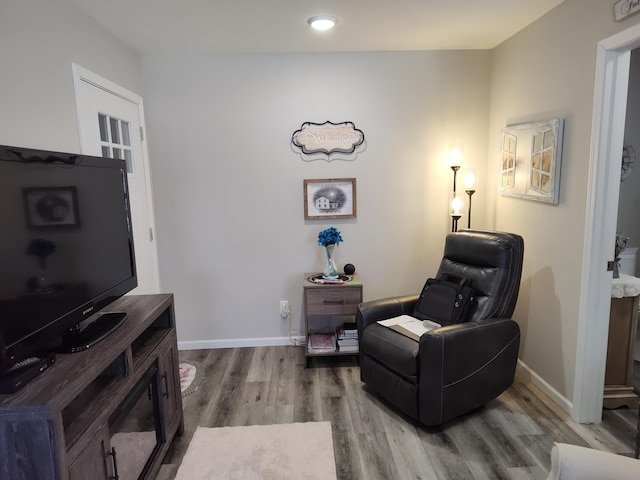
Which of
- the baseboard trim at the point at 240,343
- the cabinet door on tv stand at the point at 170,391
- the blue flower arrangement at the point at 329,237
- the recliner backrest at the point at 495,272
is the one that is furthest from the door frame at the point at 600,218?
the cabinet door on tv stand at the point at 170,391

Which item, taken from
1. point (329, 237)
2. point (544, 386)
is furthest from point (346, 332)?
point (544, 386)

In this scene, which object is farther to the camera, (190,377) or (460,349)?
(190,377)

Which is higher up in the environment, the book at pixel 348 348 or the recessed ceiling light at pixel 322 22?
the recessed ceiling light at pixel 322 22

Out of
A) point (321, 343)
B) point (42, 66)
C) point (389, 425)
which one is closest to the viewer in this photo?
point (42, 66)

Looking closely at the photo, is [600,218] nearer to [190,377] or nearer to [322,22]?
[322,22]

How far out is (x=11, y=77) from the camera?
5.77ft

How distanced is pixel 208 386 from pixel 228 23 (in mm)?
2439

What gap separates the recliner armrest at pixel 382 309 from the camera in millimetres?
2734

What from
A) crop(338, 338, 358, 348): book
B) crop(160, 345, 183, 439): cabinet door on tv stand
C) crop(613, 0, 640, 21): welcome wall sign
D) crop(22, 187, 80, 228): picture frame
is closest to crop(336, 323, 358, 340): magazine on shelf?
crop(338, 338, 358, 348): book

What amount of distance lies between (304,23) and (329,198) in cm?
132

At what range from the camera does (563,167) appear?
8.07ft

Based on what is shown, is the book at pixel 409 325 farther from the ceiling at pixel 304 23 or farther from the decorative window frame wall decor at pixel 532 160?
the ceiling at pixel 304 23

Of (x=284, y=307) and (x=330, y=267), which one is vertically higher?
(x=330, y=267)

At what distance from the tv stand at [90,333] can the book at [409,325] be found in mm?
1574
